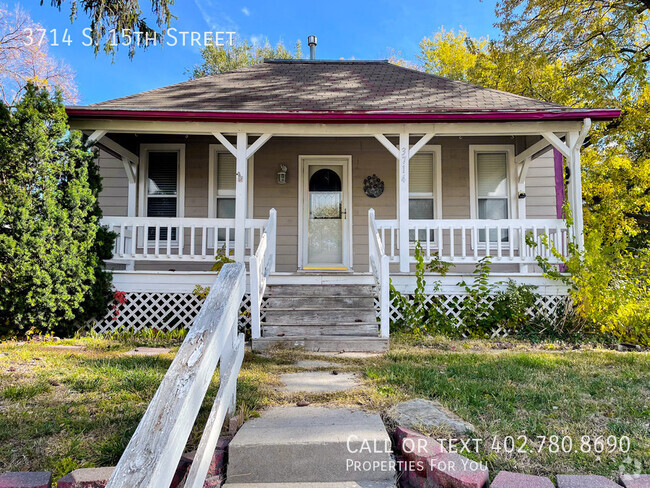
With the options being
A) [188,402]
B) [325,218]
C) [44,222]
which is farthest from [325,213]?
[188,402]

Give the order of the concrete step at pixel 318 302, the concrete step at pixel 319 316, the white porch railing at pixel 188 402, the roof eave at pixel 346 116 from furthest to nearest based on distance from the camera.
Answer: the roof eave at pixel 346 116 < the concrete step at pixel 318 302 < the concrete step at pixel 319 316 < the white porch railing at pixel 188 402

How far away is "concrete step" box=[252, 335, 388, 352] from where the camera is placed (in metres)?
4.77

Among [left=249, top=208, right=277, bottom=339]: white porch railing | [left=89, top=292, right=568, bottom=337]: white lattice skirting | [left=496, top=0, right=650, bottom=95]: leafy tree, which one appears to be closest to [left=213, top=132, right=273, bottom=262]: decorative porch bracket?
[left=249, top=208, right=277, bottom=339]: white porch railing

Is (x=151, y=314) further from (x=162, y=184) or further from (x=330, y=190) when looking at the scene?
(x=330, y=190)

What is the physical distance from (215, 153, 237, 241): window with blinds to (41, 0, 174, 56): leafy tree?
91.2 inches

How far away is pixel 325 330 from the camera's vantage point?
5.04 m

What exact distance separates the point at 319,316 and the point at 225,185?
157 inches

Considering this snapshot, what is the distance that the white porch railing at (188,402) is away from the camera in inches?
49.1

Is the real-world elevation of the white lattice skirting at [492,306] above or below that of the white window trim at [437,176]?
below

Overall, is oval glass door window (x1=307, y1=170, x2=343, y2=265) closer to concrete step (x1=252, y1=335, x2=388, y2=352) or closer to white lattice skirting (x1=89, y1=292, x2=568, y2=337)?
white lattice skirting (x1=89, y1=292, x2=568, y2=337)

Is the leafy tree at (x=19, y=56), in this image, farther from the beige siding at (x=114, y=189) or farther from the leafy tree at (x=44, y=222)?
the leafy tree at (x=44, y=222)

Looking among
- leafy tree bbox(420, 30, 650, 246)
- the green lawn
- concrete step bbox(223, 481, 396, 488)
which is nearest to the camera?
concrete step bbox(223, 481, 396, 488)

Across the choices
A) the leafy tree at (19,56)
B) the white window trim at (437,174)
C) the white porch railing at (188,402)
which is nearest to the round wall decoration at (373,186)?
the white window trim at (437,174)

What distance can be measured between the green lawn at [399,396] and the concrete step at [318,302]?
1085 millimetres
